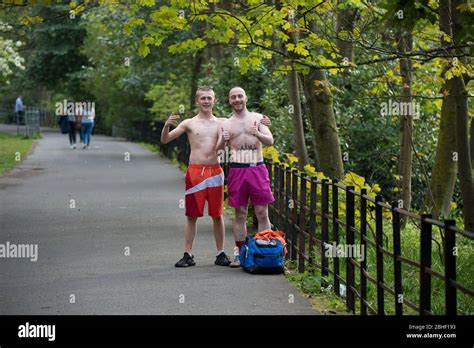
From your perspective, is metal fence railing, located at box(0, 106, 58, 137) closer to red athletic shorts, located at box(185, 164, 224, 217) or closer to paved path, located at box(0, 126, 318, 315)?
paved path, located at box(0, 126, 318, 315)

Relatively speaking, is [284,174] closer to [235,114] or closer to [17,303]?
[235,114]

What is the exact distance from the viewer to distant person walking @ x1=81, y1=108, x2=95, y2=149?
3624cm

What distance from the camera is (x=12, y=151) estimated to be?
3447 centimetres

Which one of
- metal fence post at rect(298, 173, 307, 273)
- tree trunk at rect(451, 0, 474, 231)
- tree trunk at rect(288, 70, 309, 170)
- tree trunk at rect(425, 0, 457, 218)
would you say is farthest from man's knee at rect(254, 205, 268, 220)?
tree trunk at rect(288, 70, 309, 170)

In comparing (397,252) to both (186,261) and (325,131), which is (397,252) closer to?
(186,261)

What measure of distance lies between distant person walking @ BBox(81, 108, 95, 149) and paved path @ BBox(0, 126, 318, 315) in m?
12.1

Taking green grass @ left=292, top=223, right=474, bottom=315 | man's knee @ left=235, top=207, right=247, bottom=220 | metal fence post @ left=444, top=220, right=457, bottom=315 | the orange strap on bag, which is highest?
metal fence post @ left=444, top=220, right=457, bottom=315

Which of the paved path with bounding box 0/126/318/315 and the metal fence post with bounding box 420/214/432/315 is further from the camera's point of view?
the paved path with bounding box 0/126/318/315

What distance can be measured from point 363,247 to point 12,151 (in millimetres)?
27271

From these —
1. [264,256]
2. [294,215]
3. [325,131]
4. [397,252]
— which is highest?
[325,131]

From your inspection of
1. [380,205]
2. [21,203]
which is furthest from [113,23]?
[380,205]

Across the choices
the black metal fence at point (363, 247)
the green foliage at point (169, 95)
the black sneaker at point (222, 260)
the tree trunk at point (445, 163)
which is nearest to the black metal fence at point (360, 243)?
the black metal fence at point (363, 247)

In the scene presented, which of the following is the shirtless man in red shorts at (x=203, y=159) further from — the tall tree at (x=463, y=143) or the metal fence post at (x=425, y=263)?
the metal fence post at (x=425, y=263)

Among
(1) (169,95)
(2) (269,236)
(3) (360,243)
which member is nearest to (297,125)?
(2) (269,236)
